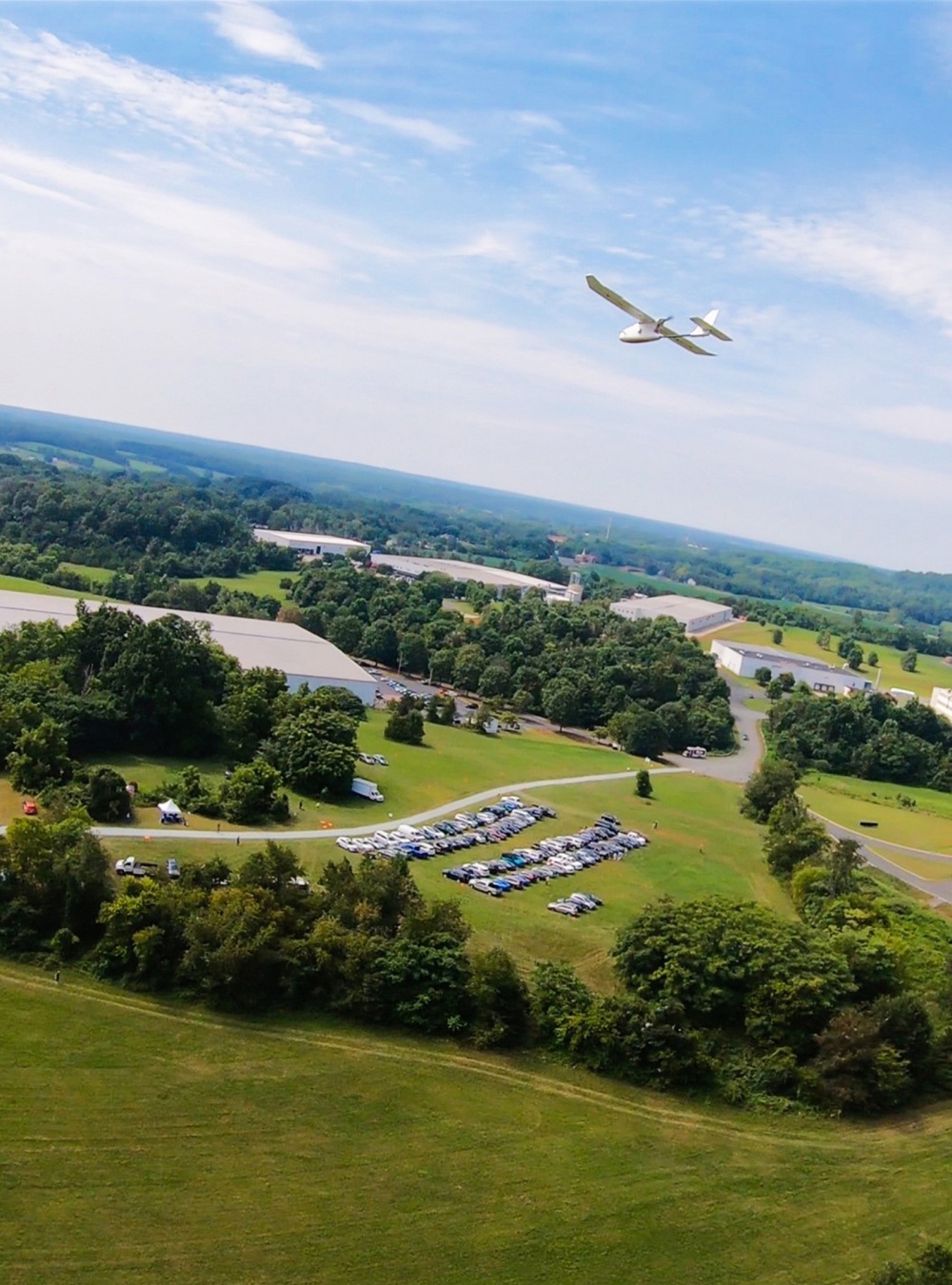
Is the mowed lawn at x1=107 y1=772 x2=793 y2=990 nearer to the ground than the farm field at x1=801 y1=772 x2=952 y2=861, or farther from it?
nearer to the ground

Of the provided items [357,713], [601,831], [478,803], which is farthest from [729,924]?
[357,713]

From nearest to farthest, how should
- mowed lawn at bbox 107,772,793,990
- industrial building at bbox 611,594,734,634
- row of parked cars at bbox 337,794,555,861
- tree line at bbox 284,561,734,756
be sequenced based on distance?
1. mowed lawn at bbox 107,772,793,990
2. row of parked cars at bbox 337,794,555,861
3. tree line at bbox 284,561,734,756
4. industrial building at bbox 611,594,734,634

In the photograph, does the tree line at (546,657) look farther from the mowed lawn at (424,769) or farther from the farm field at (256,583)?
the mowed lawn at (424,769)

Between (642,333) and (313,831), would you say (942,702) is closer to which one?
(313,831)

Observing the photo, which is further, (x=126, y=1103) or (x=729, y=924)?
(x=729, y=924)

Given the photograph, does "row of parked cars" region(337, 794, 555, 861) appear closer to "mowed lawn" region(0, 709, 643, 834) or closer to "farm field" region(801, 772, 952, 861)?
"mowed lawn" region(0, 709, 643, 834)

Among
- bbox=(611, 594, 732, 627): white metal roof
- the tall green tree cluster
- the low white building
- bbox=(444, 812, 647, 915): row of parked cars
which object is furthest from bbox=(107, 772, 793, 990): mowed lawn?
bbox=(611, 594, 732, 627): white metal roof

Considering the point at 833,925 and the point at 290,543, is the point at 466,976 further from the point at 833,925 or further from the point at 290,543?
the point at 290,543
